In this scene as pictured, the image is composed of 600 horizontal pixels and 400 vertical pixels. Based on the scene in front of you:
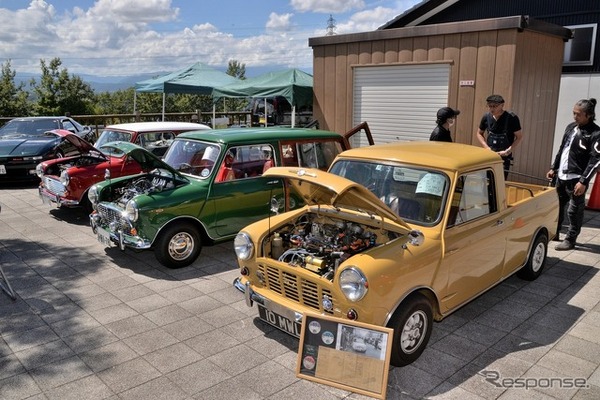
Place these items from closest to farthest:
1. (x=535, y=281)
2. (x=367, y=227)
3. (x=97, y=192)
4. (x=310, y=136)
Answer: (x=367, y=227) → (x=535, y=281) → (x=97, y=192) → (x=310, y=136)

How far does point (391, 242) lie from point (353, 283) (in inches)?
21.5

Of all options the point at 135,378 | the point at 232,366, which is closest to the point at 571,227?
the point at 232,366

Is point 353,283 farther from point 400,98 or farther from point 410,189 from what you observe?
point 400,98

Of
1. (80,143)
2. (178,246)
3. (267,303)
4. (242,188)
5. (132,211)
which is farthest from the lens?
(80,143)

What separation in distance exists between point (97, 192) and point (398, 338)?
16.2ft

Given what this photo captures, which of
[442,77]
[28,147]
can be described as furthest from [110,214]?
[28,147]

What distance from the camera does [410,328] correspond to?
381 centimetres

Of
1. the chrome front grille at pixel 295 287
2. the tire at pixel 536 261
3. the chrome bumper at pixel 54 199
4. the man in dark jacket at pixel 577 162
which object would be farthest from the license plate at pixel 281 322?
the chrome bumper at pixel 54 199

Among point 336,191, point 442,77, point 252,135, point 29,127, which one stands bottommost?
point 336,191

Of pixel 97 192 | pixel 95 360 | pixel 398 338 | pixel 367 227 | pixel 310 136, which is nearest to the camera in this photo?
pixel 398 338

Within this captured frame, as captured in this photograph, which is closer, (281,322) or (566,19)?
(281,322)

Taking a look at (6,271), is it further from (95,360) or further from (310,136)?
(310,136)

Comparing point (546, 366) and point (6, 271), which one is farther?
point (6, 271)

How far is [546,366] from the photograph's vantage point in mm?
3908
